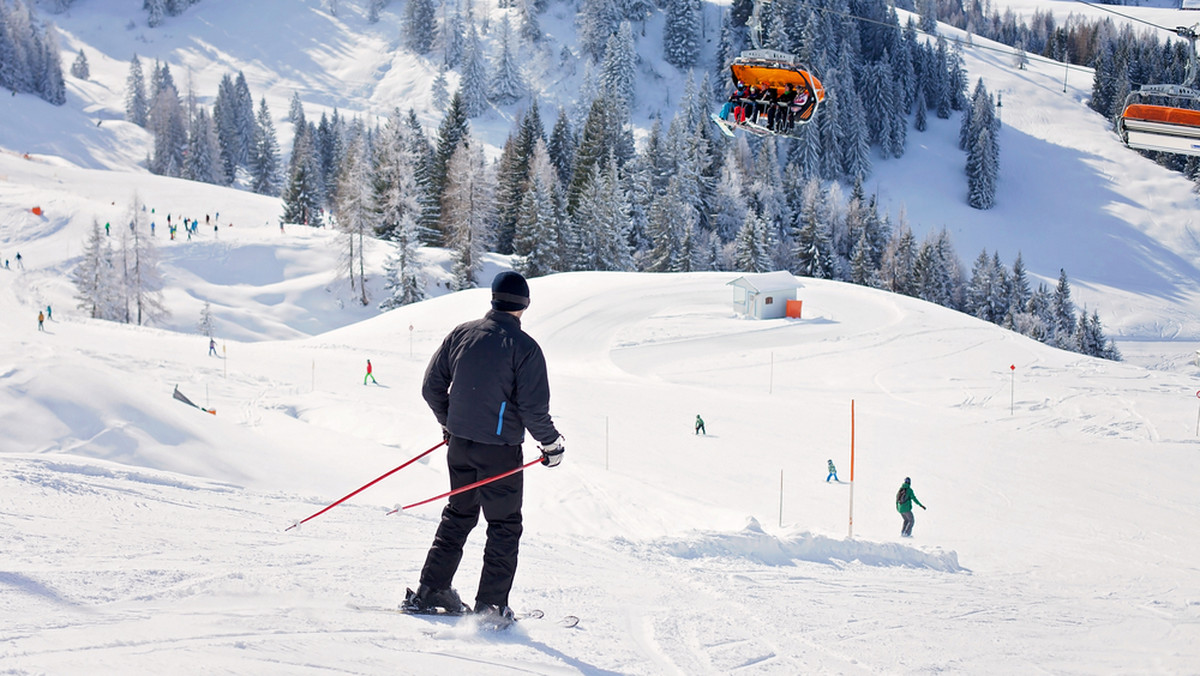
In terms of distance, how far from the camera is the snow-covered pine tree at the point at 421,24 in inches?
5197

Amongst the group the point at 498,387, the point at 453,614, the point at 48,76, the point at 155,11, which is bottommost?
the point at 48,76

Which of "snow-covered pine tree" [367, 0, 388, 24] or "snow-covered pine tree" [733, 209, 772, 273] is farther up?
"snow-covered pine tree" [367, 0, 388, 24]

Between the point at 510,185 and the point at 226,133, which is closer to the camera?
the point at 510,185

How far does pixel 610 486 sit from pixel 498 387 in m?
9.73

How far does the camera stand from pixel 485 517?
480 cm

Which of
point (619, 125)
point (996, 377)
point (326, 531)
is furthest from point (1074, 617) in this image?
point (619, 125)

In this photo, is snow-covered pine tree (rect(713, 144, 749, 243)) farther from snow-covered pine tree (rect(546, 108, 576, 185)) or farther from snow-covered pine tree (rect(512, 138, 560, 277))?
snow-covered pine tree (rect(512, 138, 560, 277))

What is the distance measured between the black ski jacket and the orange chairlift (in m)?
13.9

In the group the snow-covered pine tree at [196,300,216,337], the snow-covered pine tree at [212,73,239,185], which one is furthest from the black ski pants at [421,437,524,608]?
the snow-covered pine tree at [212,73,239,185]

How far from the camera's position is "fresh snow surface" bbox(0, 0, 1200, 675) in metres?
4.67

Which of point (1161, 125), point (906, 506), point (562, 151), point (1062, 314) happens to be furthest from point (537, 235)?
point (1062, 314)

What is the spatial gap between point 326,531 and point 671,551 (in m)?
3.19

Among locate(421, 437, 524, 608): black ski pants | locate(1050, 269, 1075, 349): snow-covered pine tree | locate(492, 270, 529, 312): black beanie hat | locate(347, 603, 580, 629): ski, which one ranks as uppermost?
locate(492, 270, 529, 312): black beanie hat

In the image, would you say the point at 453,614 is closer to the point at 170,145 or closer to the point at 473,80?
the point at 170,145
